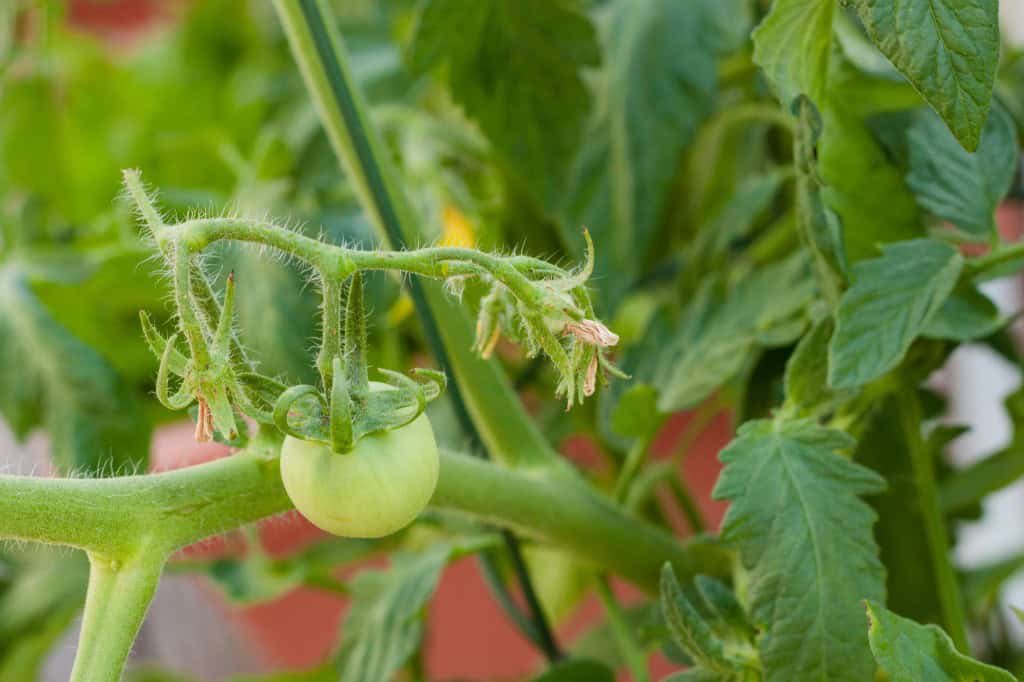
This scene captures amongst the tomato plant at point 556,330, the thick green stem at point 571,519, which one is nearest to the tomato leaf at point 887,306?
the tomato plant at point 556,330

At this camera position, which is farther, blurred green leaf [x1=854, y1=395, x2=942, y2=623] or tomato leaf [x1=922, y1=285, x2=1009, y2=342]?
blurred green leaf [x1=854, y1=395, x2=942, y2=623]

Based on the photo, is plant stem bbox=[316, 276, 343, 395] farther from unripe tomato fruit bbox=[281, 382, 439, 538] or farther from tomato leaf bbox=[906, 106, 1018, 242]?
tomato leaf bbox=[906, 106, 1018, 242]

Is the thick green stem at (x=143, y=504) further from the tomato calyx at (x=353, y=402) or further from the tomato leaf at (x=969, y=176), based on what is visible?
the tomato leaf at (x=969, y=176)

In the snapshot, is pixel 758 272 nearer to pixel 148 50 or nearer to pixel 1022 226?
pixel 1022 226

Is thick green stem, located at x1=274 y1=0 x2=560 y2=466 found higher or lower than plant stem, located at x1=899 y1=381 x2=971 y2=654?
higher

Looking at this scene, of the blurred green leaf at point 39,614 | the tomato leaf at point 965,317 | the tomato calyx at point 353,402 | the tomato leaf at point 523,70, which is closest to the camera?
the tomato calyx at point 353,402

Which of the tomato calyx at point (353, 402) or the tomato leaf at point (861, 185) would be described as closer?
the tomato calyx at point (353, 402)

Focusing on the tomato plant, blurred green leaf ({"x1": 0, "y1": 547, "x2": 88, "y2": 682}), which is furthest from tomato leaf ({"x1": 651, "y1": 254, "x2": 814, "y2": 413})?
blurred green leaf ({"x1": 0, "y1": 547, "x2": 88, "y2": 682})
